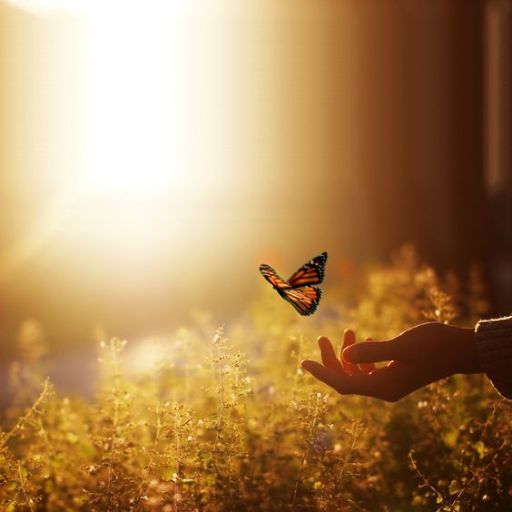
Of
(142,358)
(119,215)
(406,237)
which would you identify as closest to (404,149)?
(406,237)

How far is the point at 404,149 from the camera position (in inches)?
442

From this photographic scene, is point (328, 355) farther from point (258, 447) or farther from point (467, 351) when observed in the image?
point (258, 447)

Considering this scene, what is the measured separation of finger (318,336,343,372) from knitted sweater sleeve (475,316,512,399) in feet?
1.36

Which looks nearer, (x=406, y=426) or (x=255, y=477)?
(x=255, y=477)

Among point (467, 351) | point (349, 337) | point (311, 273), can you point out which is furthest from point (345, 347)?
point (467, 351)

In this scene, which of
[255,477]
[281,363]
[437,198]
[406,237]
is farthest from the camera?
[406,237]

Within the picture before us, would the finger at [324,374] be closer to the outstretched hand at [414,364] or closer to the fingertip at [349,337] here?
the outstretched hand at [414,364]

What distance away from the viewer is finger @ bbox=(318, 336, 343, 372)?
2.44m

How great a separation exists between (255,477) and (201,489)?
0.29 metres

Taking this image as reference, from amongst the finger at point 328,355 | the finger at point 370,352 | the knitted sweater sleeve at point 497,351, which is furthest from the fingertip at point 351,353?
the knitted sweater sleeve at point 497,351

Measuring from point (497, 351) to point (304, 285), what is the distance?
587 mm

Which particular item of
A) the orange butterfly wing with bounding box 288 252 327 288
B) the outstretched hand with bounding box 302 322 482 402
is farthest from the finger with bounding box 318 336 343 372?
the orange butterfly wing with bounding box 288 252 327 288

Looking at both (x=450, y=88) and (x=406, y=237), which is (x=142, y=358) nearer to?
(x=406, y=237)

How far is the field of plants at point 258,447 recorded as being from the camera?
247 centimetres
